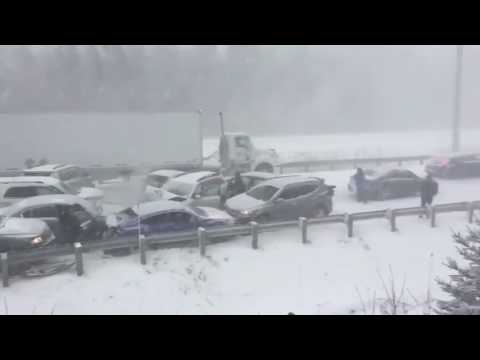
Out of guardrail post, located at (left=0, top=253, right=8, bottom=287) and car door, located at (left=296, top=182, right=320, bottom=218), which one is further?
car door, located at (left=296, top=182, right=320, bottom=218)

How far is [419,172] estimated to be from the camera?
20859 millimetres

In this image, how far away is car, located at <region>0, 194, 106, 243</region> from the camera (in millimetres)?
9344

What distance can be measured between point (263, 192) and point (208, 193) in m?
1.71

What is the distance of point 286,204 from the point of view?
37.4 feet

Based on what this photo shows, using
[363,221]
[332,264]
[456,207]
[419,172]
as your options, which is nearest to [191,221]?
[332,264]

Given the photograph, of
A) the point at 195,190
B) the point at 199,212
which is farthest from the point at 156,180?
the point at 199,212

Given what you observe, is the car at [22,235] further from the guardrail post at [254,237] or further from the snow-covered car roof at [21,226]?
the guardrail post at [254,237]

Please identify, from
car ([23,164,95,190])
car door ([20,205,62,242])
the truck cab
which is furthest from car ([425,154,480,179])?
car door ([20,205,62,242])

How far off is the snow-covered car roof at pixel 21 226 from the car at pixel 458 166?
15.7 metres

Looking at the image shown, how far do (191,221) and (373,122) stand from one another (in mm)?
40857

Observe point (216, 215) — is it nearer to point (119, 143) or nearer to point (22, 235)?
point (22, 235)

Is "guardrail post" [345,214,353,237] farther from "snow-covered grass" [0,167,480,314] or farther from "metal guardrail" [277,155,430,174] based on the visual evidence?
"metal guardrail" [277,155,430,174]

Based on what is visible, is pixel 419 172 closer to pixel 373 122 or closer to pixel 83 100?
pixel 83 100

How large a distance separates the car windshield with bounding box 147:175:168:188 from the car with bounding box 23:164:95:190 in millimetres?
2417
